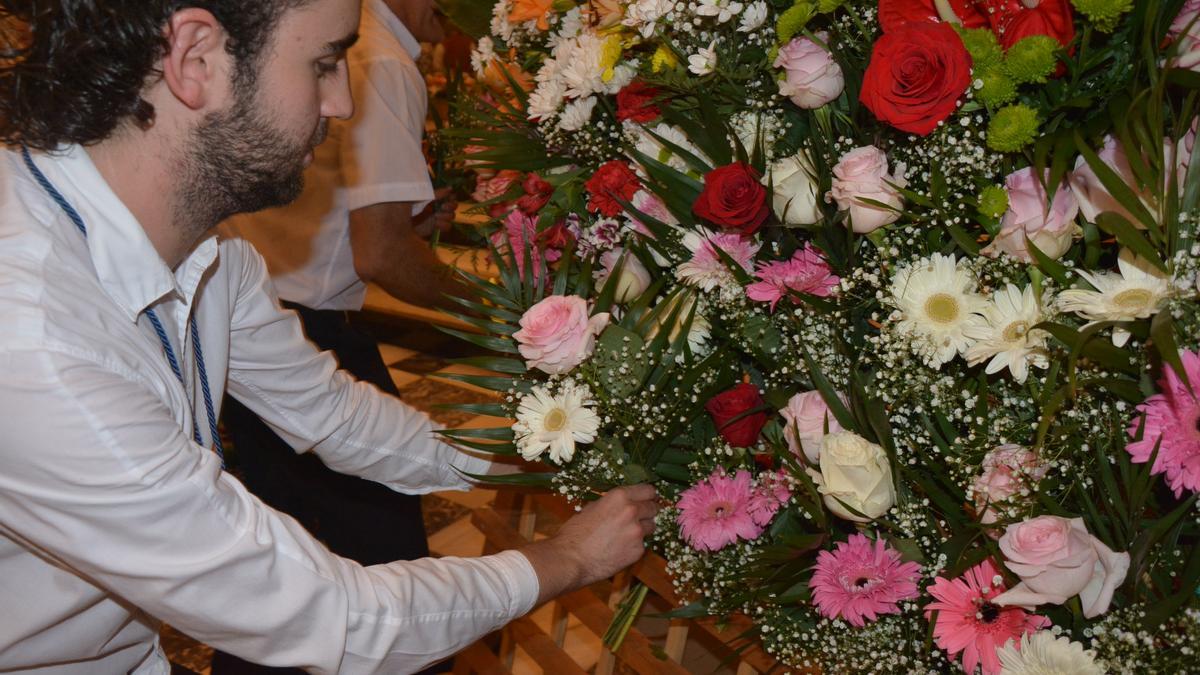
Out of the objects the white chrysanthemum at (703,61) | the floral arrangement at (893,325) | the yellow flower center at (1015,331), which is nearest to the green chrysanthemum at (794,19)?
the floral arrangement at (893,325)

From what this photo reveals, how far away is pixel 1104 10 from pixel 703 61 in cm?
51

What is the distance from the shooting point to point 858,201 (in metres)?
1.23

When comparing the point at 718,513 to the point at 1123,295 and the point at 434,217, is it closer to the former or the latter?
the point at 1123,295

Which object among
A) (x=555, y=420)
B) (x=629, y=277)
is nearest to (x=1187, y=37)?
(x=629, y=277)

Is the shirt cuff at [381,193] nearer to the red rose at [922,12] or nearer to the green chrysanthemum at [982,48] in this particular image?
the red rose at [922,12]

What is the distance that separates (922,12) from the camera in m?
1.23

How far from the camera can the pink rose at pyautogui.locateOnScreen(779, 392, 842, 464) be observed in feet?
4.22

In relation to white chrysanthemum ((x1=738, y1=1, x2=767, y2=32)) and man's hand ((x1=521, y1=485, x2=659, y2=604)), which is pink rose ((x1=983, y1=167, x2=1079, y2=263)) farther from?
man's hand ((x1=521, y1=485, x2=659, y2=604))

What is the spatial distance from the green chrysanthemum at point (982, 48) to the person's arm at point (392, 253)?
1.50 m

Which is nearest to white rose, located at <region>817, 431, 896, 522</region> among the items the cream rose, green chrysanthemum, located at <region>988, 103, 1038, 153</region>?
green chrysanthemum, located at <region>988, 103, 1038, 153</region>

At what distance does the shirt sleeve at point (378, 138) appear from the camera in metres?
2.42

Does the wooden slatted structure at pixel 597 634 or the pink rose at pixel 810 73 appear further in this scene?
the wooden slatted structure at pixel 597 634

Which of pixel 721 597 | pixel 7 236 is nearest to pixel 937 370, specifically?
pixel 721 597

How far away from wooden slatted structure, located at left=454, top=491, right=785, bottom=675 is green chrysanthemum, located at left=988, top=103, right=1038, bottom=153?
0.70 m
